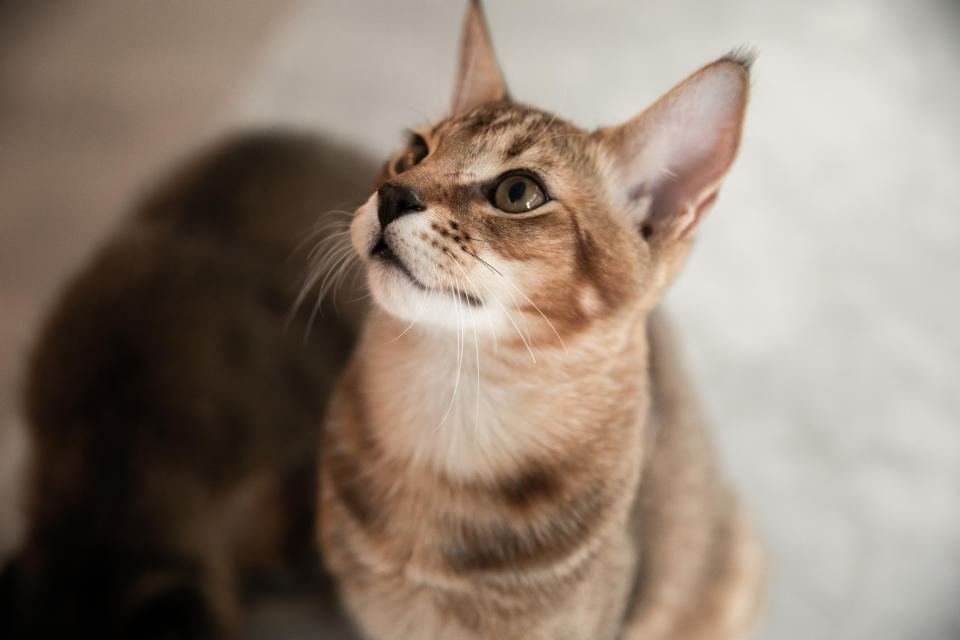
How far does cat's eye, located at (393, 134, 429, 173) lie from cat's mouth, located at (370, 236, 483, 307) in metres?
0.16

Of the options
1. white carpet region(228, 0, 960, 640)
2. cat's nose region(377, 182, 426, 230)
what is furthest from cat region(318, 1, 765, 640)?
white carpet region(228, 0, 960, 640)

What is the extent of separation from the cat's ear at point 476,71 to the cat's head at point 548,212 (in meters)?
0.10

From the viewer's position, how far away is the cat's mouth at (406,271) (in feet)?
2.84

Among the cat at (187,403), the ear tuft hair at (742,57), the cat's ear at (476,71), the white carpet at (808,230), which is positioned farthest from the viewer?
the white carpet at (808,230)

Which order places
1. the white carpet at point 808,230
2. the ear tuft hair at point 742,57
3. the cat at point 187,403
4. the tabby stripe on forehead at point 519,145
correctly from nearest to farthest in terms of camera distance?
the ear tuft hair at point 742,57
the tabby stripe on forehead at point 519,145
the cat at point 187,403
the white carpet at point 808,230

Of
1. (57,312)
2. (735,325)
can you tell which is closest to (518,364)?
→ (57,312)

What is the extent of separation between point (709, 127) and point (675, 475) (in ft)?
1.95

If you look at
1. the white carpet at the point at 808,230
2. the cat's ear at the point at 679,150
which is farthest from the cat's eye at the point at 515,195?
the white carpet at the point at 808,230

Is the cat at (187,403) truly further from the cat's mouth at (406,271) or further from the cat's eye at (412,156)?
the cat's mouth at (406,271)

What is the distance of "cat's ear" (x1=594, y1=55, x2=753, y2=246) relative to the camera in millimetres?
850

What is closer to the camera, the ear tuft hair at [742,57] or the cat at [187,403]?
the ear tuft hair at [742,57]

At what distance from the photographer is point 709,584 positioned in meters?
1.39

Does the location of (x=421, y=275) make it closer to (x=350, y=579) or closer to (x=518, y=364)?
(x=518, y=364)

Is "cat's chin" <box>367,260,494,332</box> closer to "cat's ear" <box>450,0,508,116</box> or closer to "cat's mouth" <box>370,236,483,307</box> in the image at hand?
"cat's mouth" <box>370,236,483,307</box>
